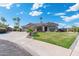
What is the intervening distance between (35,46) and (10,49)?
0.37 metres

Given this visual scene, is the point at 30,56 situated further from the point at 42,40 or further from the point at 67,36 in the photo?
the point at 67,36

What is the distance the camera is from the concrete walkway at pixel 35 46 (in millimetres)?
3627

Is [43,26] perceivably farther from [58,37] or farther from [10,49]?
[10,49]

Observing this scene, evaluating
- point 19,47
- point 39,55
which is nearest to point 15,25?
point 19,47

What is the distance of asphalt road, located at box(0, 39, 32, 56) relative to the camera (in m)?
3.65

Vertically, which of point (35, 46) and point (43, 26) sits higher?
point (43, 26)

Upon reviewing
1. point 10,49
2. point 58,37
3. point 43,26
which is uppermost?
point 43,26

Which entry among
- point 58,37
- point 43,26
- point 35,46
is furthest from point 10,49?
point 58,37

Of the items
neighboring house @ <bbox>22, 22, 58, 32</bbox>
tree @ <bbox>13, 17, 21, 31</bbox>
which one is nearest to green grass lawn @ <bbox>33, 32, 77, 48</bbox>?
neighboring house @ <bbox>22, 22, 58, 32</bbox>

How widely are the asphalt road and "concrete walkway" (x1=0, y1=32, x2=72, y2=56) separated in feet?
0.17

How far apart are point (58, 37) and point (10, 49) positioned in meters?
0.73

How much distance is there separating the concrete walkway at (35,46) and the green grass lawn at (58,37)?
7 cm

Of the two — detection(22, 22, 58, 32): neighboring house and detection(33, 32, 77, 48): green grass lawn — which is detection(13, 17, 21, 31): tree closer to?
detection(22, 22, 58, 32): neighboring house

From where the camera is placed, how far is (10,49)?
3.69 meters
